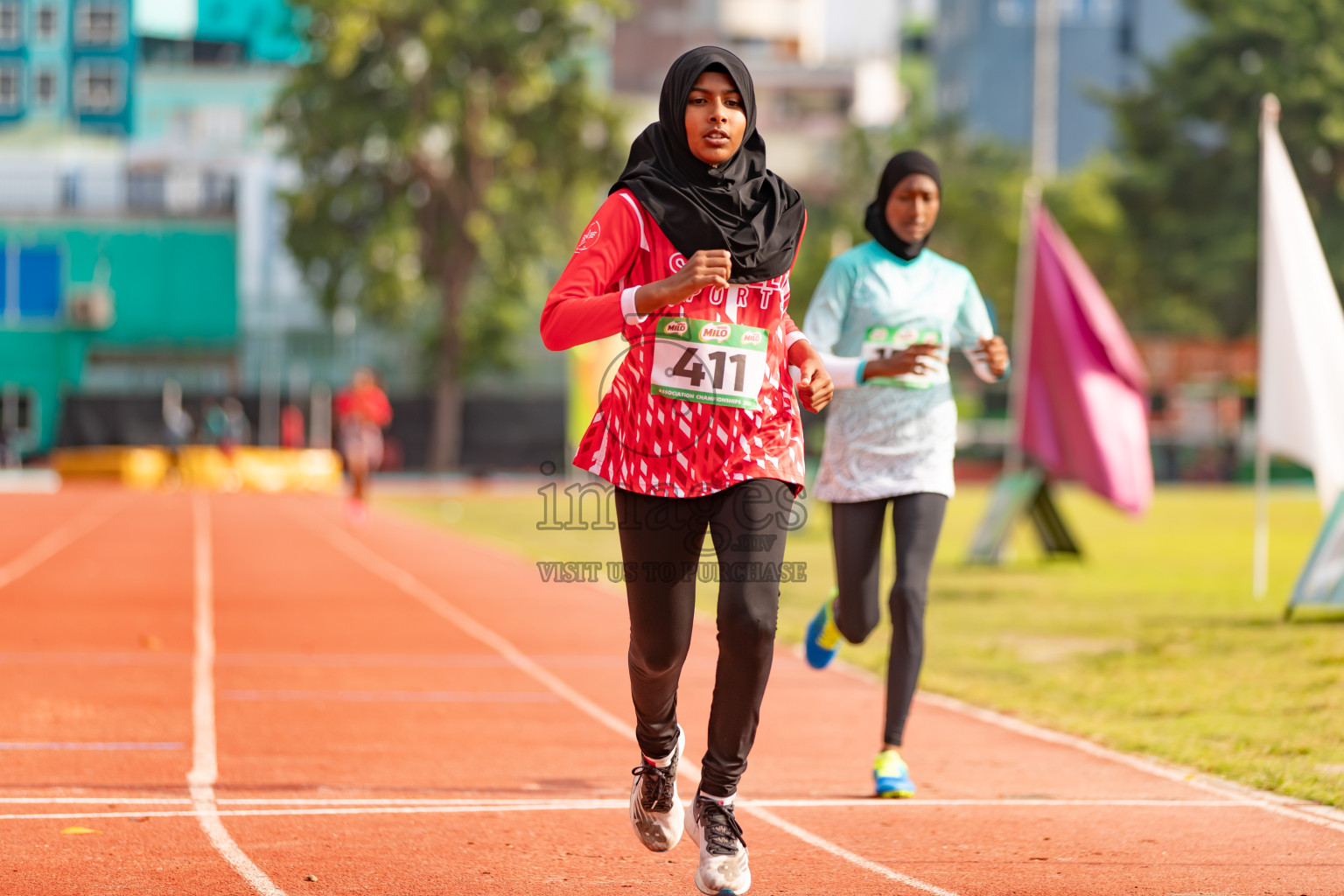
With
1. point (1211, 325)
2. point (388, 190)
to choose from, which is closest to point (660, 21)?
point (1211, 325)

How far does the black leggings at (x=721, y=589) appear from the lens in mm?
4699

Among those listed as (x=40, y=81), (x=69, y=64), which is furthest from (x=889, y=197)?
(x=40, y=81)

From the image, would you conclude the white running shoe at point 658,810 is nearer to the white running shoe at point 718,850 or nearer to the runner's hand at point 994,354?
the white running shoe at point 718,850

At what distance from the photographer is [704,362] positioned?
15.4 ft

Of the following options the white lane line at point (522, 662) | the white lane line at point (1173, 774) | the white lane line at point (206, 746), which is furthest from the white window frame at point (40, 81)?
the white lane line at point (1173, 774)

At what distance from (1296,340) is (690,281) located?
840cm

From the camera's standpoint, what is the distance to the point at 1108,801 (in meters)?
6.29

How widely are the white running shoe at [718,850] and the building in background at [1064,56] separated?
71952mm

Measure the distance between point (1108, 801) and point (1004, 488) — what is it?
12550 millimetres

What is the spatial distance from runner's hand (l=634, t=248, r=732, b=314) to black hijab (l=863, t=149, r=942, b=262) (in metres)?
2.43

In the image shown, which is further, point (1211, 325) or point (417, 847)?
point (1211, 325)

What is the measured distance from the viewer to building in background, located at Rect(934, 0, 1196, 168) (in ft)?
251

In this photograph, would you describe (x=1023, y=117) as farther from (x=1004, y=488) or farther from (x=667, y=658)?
(x=667, y=658)

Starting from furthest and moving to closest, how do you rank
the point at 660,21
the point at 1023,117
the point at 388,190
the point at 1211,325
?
1. the point at 660,21
2. the point at 1023,117
3. the point at 1211,325
4. the point at 388,190
